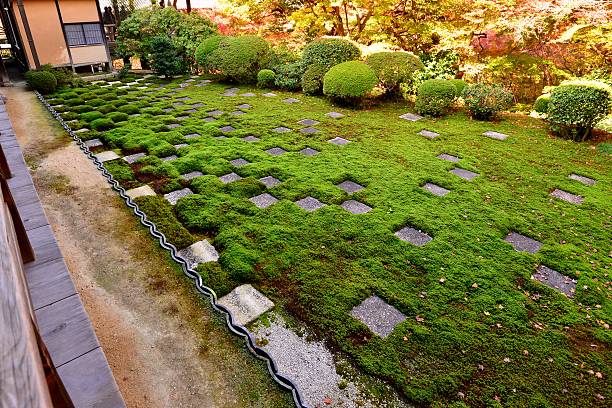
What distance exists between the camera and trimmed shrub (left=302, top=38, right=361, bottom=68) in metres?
9.45

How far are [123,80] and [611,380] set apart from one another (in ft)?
45.1

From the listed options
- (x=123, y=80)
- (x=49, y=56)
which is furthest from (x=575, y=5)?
(x=49, y=56)

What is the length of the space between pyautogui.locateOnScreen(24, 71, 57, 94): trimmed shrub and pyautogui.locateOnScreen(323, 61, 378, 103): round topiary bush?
7.87m

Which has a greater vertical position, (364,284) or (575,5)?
(575,5)

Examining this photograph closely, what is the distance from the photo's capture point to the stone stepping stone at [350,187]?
4830mm

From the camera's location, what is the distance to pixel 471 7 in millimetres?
9586

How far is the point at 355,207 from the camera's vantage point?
443 cm

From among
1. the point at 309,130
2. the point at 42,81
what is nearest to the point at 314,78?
the point at 309,130

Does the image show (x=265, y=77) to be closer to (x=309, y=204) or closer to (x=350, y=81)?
(x=350, y=81)

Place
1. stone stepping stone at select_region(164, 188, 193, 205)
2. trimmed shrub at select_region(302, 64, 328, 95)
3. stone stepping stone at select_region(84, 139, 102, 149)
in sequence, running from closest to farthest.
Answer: stone stepping stone at select_region(164, 188, 193, 205)
stone stepping stone at select_region(84, 139, 102, 149)
trimmed shrub at select_region(302, 64, 328, 95)

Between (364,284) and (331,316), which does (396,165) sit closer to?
(364,284)

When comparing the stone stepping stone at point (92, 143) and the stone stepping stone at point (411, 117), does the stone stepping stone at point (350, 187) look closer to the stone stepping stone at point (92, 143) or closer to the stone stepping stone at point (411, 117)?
the stone stepping stone at point (411, 117)

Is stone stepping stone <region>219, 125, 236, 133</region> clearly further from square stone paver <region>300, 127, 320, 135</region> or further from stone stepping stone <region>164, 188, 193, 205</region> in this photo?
stone stepping stone <region>164, 188, 193, 205</region>

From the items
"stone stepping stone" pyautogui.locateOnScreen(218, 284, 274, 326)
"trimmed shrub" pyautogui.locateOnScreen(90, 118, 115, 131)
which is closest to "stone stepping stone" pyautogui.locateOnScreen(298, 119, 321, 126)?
"trimmed shrub" pyautogui.locateOnScreen(90, 118, 115, 131)
